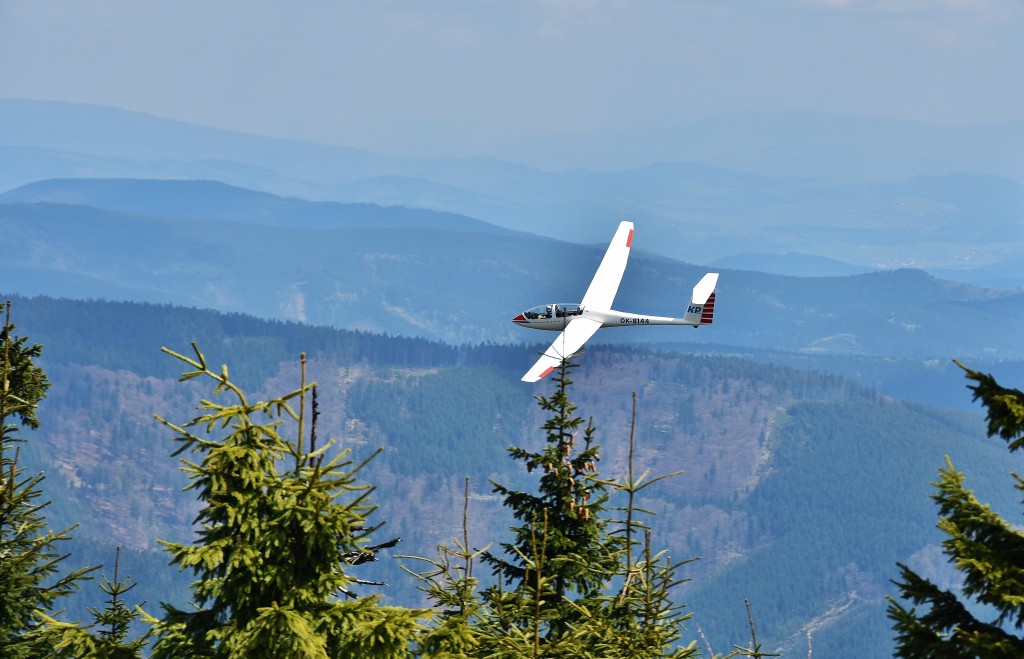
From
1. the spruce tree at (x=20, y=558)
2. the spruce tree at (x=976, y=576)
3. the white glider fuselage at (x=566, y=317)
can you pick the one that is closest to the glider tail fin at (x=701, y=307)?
the white glider fuselage at (x=566, y=317)

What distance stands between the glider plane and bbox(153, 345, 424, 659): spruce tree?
5901cm

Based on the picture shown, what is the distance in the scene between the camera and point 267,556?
2547cm

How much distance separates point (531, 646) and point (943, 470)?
10.4m

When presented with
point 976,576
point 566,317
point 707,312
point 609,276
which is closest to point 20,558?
point 976,576

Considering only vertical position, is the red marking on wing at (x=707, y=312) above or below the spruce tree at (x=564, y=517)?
above

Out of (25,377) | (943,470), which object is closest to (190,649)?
(943,470)

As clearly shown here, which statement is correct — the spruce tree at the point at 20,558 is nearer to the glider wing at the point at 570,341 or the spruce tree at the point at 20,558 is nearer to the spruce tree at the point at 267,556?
the spruce tree at the point at 267,556

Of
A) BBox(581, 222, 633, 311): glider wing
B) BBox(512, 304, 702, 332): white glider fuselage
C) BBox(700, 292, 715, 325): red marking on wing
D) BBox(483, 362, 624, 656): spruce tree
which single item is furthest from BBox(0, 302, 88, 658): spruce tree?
BBox(700, 292, 715, 325): red marking on wing

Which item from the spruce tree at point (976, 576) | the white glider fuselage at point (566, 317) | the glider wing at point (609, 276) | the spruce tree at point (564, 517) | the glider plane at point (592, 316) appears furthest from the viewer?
the glider wing at point (609, 276)

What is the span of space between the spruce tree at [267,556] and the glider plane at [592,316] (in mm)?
59008

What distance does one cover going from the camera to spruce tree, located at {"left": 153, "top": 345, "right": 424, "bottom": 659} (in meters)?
25.3

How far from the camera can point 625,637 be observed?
35.3m

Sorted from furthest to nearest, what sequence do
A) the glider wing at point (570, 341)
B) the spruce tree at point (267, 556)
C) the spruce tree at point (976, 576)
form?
the glider wing at point (570, 341) < the spruce tree at point (267, 556) < the spruce tree at point (976, 576)

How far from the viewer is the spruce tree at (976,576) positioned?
24.4 metres
